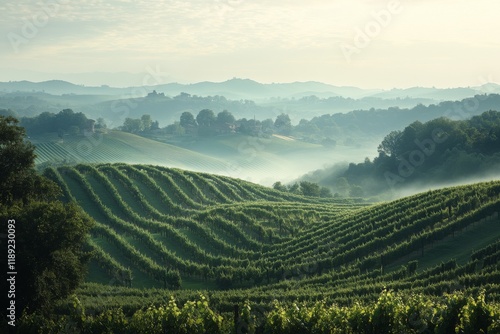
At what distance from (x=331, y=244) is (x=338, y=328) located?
83.2 feet

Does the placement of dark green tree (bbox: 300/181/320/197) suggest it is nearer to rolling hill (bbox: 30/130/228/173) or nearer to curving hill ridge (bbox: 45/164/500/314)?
curving hill ridge (bbox: 45/164/500/314)

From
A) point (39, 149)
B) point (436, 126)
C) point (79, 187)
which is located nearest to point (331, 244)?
point (79, 187)

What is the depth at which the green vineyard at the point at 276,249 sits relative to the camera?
34.8 m

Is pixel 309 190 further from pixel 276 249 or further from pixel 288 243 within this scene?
pixel 276 249

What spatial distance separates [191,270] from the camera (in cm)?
4641

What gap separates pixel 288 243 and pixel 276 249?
1746 millimetres

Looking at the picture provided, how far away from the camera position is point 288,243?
52.8m

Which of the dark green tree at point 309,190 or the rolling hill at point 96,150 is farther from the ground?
the rolling hill at point 96,150

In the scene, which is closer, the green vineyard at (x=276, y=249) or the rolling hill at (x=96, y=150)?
the green vineyard at (x=276, y=249)

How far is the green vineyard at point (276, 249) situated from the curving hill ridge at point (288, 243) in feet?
0.34

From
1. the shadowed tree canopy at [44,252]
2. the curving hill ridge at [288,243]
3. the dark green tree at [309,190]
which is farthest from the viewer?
the dark green tree at [309,190]

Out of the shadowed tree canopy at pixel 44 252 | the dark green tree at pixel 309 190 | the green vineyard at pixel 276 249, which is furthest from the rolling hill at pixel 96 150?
the shadowed tree canopy at pixel 44 252

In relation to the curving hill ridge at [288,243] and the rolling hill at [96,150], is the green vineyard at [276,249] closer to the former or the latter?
the curving hill ridge at [288,243]

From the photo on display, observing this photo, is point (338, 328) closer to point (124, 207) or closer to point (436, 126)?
point (124, 207)
